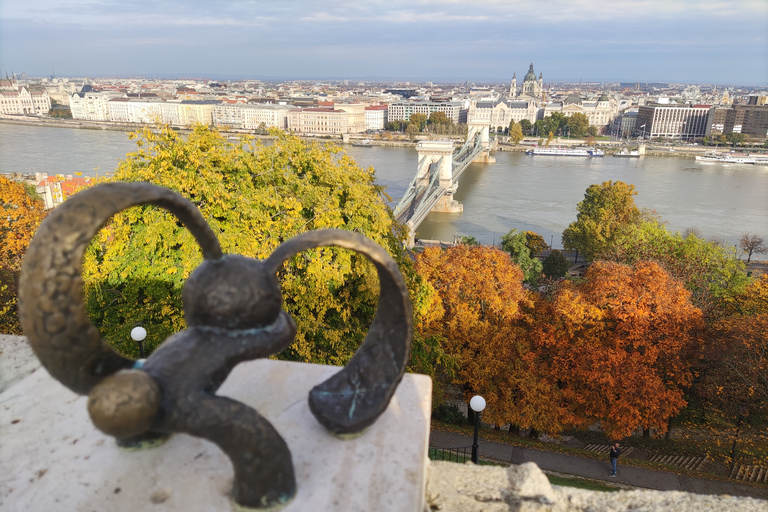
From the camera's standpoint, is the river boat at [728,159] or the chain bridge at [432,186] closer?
the chain bridge at [432,186]

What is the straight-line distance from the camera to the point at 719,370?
376 inches

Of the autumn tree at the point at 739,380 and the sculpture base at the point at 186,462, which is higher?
the sculpture base at the point at 186,462

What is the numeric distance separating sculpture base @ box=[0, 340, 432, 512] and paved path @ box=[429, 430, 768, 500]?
553cm

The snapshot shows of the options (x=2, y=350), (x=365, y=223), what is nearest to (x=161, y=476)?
(x=2, y=350)

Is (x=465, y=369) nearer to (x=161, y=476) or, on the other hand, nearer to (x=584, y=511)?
(x=584, y=511)

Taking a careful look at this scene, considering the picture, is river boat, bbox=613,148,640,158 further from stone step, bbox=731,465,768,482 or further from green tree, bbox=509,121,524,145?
stone step, bbox=731,465,768,482

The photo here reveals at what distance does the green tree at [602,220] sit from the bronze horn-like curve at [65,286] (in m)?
21.4

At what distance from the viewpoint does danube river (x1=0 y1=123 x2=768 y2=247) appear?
30.8 meters

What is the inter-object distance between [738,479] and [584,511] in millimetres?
6741

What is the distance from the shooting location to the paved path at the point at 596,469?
7.64 m

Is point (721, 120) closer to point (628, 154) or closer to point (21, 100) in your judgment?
point (628, 154)

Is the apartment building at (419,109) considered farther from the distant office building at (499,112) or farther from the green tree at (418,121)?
the green tree at (418,121)

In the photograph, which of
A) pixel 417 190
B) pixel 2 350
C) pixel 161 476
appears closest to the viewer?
pixel 161 476

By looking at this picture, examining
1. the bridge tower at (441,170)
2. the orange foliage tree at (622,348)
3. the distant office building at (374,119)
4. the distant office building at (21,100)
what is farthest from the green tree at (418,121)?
the orange foliage tree at (622,348)
